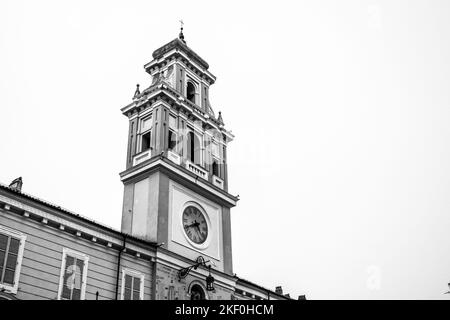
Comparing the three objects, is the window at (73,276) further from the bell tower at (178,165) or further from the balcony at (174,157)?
the balcony at (174,157)

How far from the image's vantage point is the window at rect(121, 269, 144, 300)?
32875mm

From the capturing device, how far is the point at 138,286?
33.7m

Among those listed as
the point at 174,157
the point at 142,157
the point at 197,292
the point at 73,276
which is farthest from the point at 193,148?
the point at 73,276

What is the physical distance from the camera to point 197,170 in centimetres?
4350

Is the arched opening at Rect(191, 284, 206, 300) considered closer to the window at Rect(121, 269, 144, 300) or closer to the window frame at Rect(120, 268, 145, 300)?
the window frame at Rect(120, 268, 145, 300)

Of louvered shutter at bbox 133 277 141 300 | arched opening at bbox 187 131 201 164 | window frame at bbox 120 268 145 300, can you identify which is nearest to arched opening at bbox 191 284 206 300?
window frame at bbox 120 268 145 300

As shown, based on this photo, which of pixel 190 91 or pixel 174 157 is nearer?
pixel 174 157

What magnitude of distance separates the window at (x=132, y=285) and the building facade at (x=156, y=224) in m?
0.06

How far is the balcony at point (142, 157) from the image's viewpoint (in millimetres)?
41250

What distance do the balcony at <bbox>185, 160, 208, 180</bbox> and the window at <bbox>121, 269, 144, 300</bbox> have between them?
11.3 metres

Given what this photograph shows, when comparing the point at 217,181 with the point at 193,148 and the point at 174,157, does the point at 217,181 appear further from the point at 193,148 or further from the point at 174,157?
the point at 174,157

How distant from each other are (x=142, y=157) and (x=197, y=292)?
11.5 metres
